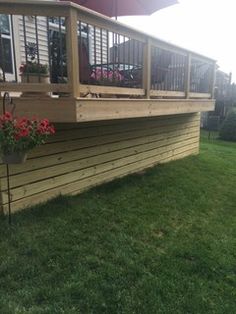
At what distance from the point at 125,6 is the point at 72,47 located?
120 inches

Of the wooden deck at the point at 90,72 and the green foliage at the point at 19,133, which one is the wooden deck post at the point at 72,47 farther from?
the green foliage at the point at 19,133

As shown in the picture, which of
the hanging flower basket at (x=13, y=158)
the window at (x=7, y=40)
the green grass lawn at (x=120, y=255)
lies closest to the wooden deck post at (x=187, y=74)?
the green grass lawn at (x=120, y=255)

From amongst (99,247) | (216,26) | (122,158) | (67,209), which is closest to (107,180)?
(122,158)

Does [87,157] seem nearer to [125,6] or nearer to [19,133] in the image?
[19,133]

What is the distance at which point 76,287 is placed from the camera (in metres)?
2.48

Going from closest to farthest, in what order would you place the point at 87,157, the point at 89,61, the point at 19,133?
the point at 19,133 < the point at 89,61 < the point at 87,157

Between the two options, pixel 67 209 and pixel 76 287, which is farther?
pixel 67 209

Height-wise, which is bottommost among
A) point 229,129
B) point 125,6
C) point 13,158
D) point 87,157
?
point 229,129

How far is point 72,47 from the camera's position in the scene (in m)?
2.94

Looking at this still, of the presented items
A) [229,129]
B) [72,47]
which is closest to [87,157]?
[72,47]

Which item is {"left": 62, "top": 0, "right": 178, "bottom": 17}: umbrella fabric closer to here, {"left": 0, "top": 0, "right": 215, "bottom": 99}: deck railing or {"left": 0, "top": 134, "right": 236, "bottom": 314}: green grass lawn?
{"left": 0, "top": 0, "right": 215, "bottom": 99}: deck railing

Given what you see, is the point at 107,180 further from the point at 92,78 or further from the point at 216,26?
the point at 216,26

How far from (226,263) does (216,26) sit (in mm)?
23654

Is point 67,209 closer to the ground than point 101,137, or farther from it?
closer to the ground
